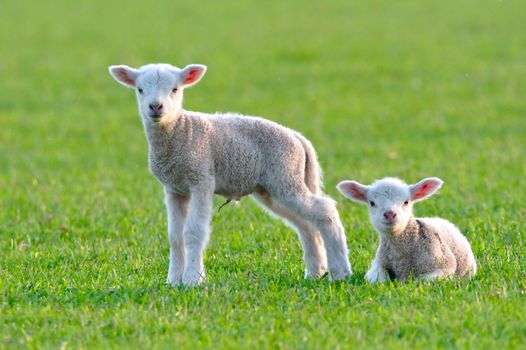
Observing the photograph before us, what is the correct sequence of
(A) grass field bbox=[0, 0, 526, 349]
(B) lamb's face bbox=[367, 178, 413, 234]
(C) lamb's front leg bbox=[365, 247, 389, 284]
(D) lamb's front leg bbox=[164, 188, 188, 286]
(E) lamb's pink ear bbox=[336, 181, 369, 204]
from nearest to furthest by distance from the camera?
(A) grass field bbox=[0, 0, 526, 349] → (B) lamb's face bbox=[367, 178, 413, 234] → (C) lamb's front leg bbox=[365, 247, 389, 284] → (E) lamb's pink ear bbox=[336, 181, 369, 204] → (D) lamb's front leg bbox=[164, 188, 188, 286]

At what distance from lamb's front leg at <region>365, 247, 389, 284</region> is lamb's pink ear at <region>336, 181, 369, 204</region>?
0.45 metres

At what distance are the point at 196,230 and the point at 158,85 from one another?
45.1 inches

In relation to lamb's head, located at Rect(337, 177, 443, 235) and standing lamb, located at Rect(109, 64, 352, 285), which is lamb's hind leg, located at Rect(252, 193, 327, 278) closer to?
standing lamb, located at Rect(109, 64, 352, 285)

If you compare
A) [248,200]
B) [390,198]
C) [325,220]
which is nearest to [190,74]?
[325,220]

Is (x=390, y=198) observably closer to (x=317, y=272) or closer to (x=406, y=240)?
(x=406, y=240)

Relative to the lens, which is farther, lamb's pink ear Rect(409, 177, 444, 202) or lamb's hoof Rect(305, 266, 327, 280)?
lamb's hoof Rect(305, 266, 327, 280)

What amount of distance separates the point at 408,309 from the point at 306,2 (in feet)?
105

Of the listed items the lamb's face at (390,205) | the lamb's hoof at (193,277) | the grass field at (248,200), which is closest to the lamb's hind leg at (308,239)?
the grass field at (248,200)

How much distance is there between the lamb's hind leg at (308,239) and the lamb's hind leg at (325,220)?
10.5 inches

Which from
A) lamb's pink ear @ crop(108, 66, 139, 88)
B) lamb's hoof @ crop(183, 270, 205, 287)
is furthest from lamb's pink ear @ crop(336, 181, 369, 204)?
lamb's pink ear @ crop(108, 66, 139, 88)

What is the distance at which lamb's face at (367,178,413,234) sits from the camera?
7.70 metres

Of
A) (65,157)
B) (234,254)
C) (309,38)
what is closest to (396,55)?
(309,38)

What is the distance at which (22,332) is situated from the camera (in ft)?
22.0

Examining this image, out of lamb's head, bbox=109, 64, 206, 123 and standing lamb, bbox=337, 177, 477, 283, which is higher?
lamb's head, bbox=109, 64, 206, 123
